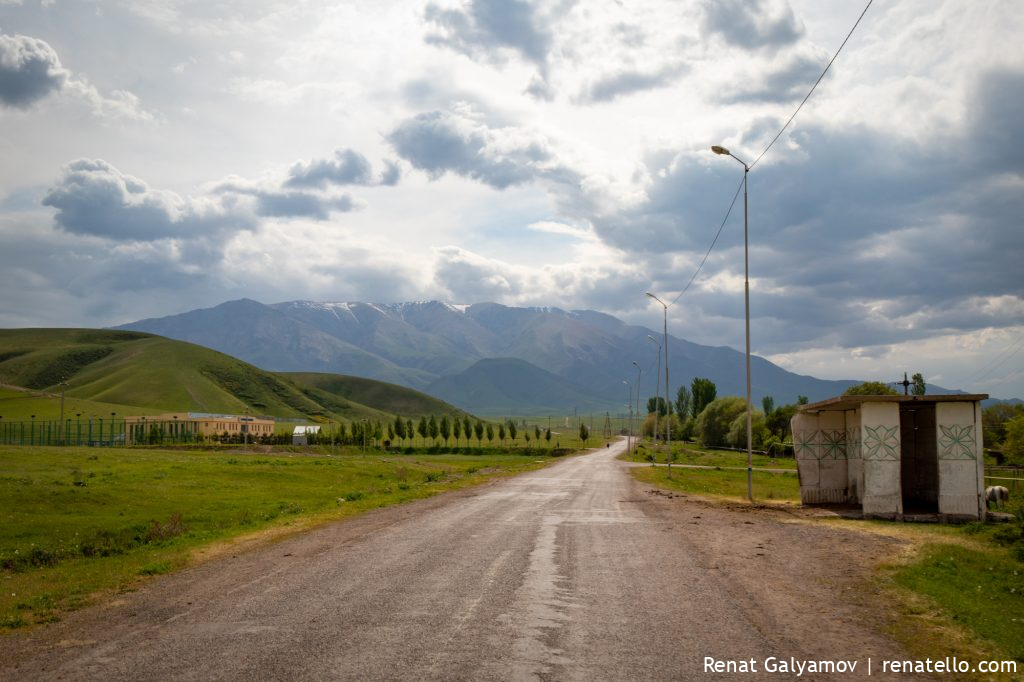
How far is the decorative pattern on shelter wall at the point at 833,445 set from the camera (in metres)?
31.9

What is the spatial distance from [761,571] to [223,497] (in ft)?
84.8

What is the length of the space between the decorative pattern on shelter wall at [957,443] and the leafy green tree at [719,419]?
113 meters

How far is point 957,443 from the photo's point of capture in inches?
967

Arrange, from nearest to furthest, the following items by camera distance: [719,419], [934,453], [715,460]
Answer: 1. [934,453]
2. [715,460]
3. [719,419]

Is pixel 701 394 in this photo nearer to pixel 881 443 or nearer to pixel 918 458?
pixel 918 458

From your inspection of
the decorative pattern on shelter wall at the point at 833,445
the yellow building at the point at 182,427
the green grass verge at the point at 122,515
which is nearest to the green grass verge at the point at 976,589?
the decorative pattern on shelter wall at the point at 833,445

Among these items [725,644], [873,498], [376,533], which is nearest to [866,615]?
[725,644]

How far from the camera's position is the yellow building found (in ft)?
420

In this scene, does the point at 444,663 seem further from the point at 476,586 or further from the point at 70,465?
the point at 70,465

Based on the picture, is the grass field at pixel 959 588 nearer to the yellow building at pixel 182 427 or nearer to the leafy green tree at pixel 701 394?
the yellow building at pixel 182 427

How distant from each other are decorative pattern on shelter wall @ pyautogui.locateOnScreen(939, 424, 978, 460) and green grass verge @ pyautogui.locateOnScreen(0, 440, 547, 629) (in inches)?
809

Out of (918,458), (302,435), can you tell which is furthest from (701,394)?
(918,458)

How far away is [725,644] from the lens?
965 cm

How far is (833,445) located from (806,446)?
4.05 feet
